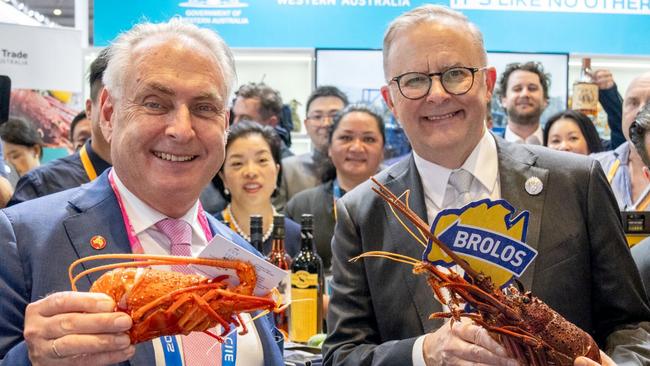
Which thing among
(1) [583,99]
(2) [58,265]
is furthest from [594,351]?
(1) [583,99]

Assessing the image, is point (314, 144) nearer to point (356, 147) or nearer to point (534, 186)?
point (356, 147)

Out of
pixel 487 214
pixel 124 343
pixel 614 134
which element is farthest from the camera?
pixel 614 134

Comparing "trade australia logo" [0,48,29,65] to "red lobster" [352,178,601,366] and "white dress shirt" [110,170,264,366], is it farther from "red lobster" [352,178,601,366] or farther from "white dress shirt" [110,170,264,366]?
"red lobster" [352,178,601,366]

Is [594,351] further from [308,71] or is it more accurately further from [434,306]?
[308,71]

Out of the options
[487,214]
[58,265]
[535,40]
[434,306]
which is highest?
[535,40]

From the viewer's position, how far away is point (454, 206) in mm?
2201

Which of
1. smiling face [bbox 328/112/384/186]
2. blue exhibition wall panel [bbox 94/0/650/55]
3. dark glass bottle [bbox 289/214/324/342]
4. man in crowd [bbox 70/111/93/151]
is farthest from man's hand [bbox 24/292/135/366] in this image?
blue exhibition wall panel [bbox 94/0/650/55]

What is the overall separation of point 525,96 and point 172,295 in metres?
4.50

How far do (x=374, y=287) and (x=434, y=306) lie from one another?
0.61 feet

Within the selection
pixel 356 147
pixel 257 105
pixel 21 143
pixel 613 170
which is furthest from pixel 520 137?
pixel 21 143

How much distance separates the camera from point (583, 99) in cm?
528

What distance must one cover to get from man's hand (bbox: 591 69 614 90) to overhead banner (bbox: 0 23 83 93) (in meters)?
3.76

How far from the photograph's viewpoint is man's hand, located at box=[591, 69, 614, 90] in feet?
18.6

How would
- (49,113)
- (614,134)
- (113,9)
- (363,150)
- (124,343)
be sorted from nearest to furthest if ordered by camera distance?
(124,343) < (363,150) < (614,134) < (49,113) < (113,9)
